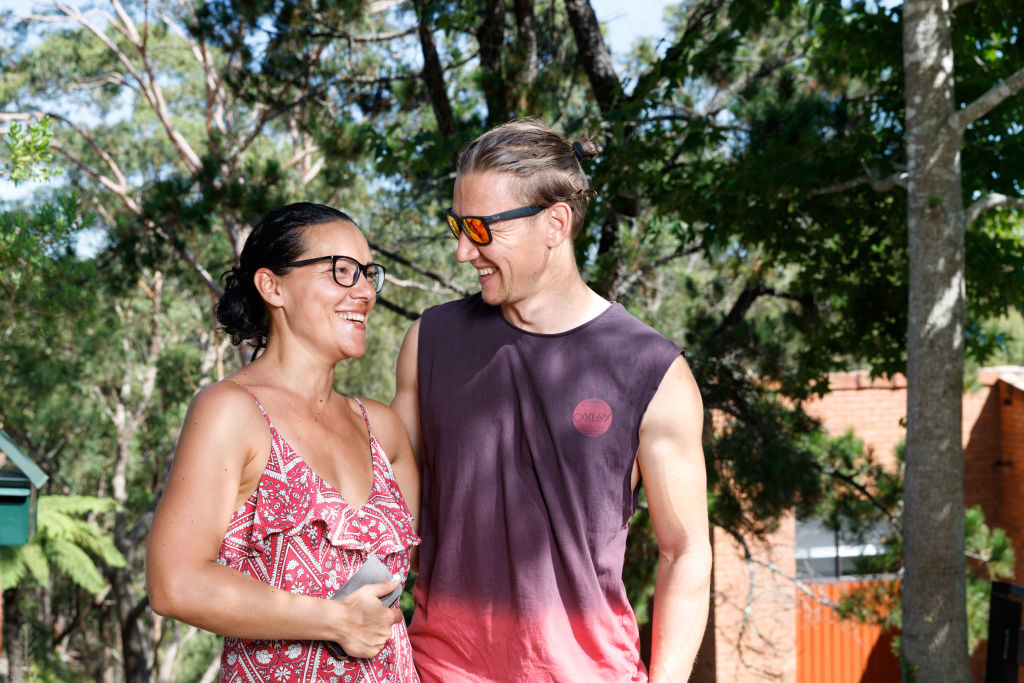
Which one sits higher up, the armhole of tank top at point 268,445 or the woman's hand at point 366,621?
the armhole of tank top at point 268,445

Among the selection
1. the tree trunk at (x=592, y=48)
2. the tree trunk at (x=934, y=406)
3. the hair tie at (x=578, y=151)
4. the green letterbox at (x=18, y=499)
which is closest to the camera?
the green letterbox at (x=18, y=499)

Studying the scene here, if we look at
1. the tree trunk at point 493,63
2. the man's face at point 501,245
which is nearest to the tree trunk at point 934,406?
the tree trunk at point 493,63

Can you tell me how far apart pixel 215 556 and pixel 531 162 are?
1006 millimetres

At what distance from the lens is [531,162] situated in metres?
1.97

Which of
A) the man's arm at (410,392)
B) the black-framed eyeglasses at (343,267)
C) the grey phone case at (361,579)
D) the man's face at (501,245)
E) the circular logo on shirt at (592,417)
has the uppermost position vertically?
the man's face at (501,245)

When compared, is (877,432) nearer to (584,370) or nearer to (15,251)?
(15,251)

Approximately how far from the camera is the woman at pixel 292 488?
1.57 metres

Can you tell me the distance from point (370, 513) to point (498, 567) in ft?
0.96

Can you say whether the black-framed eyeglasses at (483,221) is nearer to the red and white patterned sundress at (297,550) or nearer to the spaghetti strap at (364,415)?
the spaghetti strap at (364,415)

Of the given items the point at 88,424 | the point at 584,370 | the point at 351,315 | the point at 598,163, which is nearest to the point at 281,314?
the point at 351,315

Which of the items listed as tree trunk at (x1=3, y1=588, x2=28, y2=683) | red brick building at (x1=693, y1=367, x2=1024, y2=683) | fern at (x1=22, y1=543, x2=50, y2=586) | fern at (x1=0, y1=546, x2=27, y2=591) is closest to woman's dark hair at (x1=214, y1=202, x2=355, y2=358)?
fern at (x1=0, y1=546, x2=27, y2=591)

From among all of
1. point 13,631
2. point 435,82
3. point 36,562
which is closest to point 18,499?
point 435,82

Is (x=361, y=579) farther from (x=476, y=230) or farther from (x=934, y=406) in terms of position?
(x=934, y=406)

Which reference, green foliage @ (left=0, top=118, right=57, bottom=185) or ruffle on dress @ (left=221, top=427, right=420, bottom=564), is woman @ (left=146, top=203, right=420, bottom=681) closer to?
ruffle on dress @ (left=221, top=427, right=420, bottom=564)
